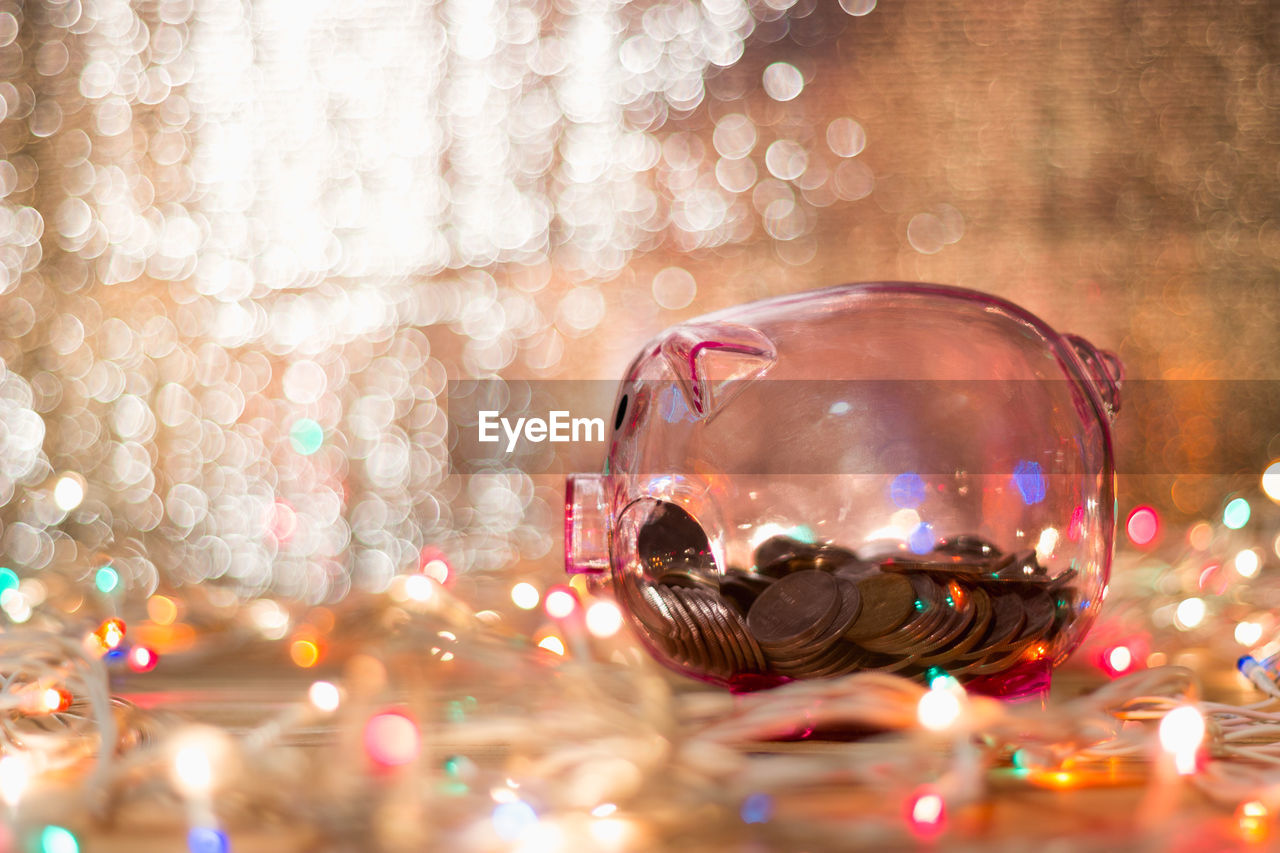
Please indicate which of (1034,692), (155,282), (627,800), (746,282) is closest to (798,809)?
(627,800)

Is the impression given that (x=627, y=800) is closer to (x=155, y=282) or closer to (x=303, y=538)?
(x=303, y=538)

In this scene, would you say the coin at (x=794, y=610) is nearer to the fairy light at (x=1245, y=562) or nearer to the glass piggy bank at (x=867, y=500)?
the glass piggy bank at (x=867, y=500)

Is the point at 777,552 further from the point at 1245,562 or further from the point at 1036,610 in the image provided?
the point at 1245,562

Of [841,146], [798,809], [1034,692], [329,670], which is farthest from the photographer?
[841,146]

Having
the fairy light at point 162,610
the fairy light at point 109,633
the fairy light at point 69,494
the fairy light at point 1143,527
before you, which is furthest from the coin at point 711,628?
the fairy light at point 69,494

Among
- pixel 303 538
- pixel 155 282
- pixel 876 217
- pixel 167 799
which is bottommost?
pixel 167 799

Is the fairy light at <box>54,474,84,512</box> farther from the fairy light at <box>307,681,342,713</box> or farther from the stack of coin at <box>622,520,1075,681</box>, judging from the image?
the stack of coin at <box>622,520,1075,681</box>
